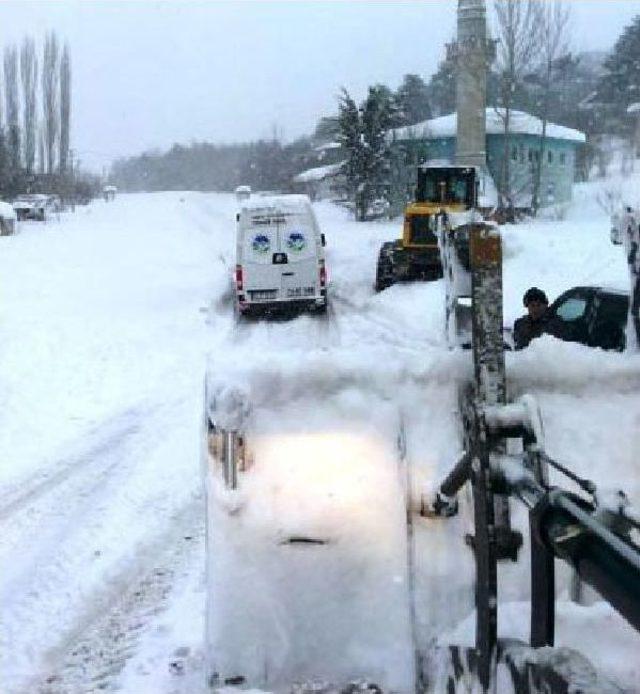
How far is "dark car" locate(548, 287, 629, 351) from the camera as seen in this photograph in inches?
329

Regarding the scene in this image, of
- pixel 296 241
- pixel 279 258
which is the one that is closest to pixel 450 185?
pixel 296 241

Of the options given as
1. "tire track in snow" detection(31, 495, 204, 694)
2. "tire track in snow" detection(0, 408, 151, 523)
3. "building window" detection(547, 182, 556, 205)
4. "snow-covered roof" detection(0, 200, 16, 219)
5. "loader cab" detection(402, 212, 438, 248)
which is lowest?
"tire track in snow" detection(31, 495, 204, 694)

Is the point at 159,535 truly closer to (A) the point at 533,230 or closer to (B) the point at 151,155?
(A) the point at 533,230

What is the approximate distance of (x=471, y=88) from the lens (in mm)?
37656

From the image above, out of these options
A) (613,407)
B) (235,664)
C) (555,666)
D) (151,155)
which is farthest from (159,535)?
(151,155)

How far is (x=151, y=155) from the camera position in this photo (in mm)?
157375

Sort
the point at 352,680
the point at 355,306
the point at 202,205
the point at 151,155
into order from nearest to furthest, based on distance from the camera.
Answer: the point at 352,680
the point at 355,306
the point at 202,205
the point at 151,155

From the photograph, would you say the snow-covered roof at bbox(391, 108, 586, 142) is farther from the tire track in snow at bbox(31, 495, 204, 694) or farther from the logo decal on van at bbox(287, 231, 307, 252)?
the tire track in snow at bbox(31, 495, 204, 694)

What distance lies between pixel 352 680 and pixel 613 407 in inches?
48.7

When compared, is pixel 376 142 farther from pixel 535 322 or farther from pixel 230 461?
pixel 230 461

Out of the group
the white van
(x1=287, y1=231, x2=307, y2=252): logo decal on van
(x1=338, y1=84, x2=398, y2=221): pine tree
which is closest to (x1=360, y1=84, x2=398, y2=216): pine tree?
(x1=338, y1=84, x2=398, y2=221): pine tree

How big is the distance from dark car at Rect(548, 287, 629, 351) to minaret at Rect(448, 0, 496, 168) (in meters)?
29.0

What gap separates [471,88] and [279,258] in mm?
20324

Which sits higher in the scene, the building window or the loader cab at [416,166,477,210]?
the building window
